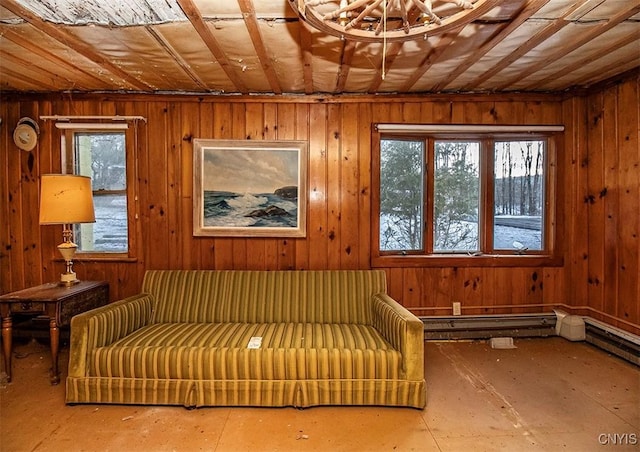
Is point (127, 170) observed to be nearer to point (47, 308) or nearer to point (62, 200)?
point (62, 200)

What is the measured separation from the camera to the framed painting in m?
3.18

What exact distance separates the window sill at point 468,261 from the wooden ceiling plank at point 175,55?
217 cm

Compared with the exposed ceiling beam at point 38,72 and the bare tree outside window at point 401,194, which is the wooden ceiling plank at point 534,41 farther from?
the exposed ceiling beam at point 38,72

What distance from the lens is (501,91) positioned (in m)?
3.20

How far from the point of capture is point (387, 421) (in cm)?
204

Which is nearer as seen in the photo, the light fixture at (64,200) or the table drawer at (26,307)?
the table drawer at (26,307)

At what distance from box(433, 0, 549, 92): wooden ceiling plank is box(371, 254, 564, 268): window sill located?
5.12 ft

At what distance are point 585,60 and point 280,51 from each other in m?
2.22

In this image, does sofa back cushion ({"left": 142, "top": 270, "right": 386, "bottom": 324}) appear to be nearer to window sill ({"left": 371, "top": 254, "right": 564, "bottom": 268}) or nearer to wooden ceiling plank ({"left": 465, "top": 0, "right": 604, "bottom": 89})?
window sill ({"left": 371, "top": 254, "right": 564, "bottom": 268})

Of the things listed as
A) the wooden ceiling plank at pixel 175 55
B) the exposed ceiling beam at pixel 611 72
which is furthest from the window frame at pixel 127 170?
the exposed ceiling beam at pixel 611 72

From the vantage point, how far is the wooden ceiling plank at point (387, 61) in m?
2.24

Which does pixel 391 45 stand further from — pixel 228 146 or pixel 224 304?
pixel 224 304

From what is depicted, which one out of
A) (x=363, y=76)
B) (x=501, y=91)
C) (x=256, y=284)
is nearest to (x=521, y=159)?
(x=501, y=91)

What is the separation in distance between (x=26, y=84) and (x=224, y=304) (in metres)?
2.55
